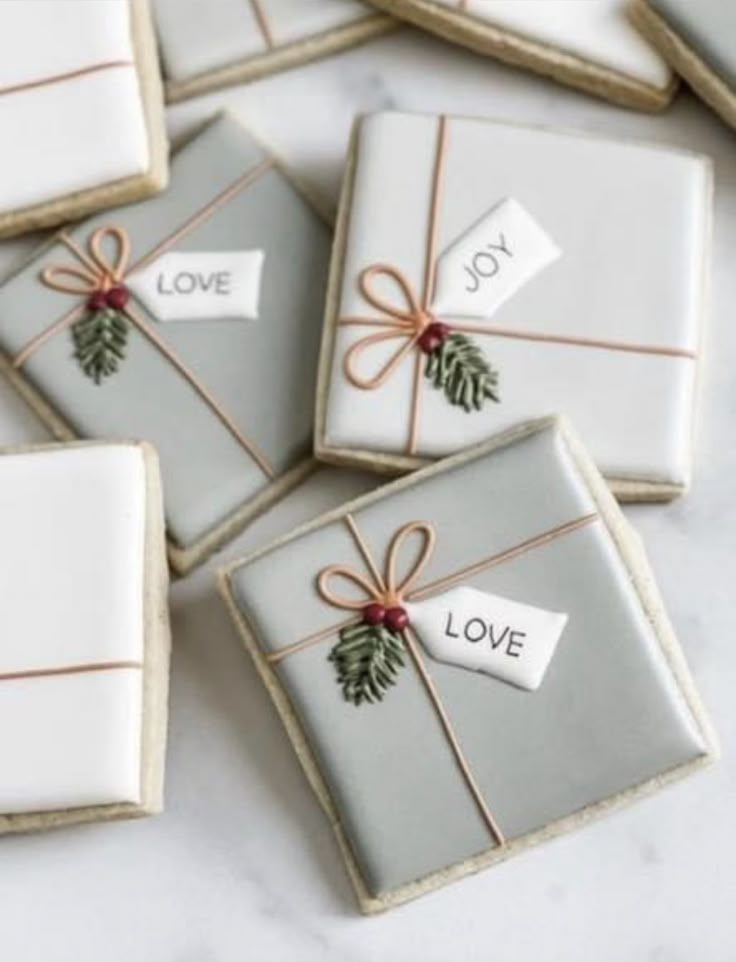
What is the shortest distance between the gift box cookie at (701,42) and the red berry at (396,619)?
1.63 ft

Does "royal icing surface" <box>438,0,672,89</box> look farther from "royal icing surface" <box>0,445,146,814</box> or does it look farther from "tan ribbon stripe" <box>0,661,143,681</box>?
"tan ribbon stripe" <box>0,661,143,681</box>

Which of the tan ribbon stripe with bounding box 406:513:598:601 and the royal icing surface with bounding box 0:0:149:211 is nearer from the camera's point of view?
the tan ribbon stripe with bounding box 406:513:598:601

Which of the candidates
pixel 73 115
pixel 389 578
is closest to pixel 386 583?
pixel 389 578

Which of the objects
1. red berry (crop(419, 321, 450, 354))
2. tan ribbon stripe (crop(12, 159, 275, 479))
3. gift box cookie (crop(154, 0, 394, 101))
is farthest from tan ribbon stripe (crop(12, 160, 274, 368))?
red berry (crop(419, 321, 450, 354))

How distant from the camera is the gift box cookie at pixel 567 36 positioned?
4.57ft

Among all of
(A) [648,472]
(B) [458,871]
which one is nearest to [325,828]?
(B) [458,871]

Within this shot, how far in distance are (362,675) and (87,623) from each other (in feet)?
0.69

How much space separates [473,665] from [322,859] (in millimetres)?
210

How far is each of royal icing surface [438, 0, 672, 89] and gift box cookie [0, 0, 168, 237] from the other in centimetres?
28

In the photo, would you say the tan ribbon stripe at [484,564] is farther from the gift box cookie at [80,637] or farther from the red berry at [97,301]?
the red berry at [97,301]

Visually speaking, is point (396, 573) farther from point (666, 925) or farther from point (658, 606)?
→ point (666, 925)

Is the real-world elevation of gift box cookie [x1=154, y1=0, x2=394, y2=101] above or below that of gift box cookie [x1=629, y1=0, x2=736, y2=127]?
below

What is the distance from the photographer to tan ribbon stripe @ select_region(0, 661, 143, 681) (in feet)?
4.12

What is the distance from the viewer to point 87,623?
1.26 metres
